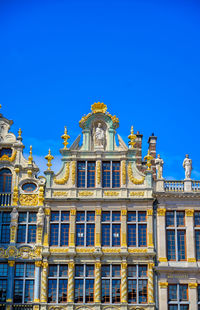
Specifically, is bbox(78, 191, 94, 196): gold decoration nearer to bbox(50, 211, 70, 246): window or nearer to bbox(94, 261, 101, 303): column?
bbox(50, 211, 70, 246): window

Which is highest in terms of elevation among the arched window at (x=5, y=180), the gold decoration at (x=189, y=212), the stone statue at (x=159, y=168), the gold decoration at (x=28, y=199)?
the stone statue at (x=159, y=168)

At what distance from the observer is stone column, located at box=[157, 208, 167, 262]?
3672cm

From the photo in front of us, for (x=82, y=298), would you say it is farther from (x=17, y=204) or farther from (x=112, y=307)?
(x=17, y=204)

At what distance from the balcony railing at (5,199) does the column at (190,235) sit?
35.2 ft

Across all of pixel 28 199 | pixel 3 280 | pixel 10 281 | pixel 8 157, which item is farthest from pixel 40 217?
pixel 8 157

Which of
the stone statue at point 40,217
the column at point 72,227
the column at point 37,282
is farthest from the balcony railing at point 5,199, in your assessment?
the column at point 37,282

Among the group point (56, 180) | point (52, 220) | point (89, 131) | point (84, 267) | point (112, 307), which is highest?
point (89, 131)

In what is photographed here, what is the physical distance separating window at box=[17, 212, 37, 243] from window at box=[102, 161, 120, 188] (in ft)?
15.7

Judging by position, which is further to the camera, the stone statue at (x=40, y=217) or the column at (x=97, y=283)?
the stone statue at (x=40, y=217)

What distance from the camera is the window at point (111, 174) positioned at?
38.4 m

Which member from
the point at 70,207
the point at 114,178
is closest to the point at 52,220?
the point at 70,207

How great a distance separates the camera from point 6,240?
37.2 m

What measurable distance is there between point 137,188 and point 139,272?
5062 millimetres

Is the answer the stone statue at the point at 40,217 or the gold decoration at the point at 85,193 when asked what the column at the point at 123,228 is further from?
the stone statue at the point at 40,217
